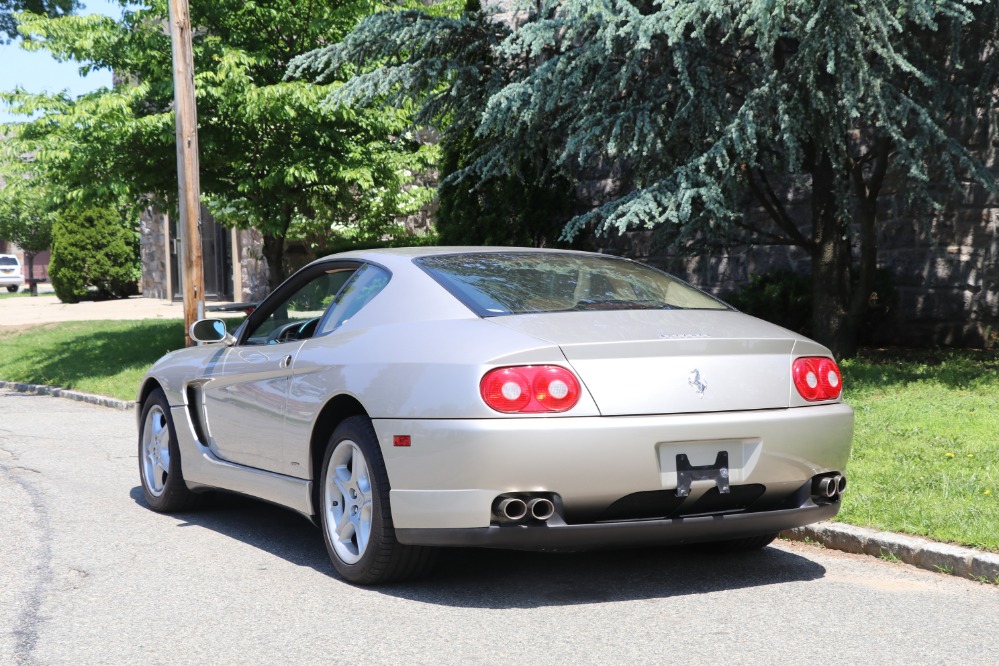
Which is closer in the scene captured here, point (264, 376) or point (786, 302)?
point (264, 376)

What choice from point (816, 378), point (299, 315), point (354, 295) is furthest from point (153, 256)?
point (816, 378)

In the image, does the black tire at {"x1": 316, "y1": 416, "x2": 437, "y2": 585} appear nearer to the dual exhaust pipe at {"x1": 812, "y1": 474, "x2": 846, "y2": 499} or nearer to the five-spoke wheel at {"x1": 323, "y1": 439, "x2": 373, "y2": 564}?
the five-spoke wheel at {"x1": 323, "y1": 439, "x2": 373, "y2": 564}

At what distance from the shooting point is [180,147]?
→ 1412 centimetres

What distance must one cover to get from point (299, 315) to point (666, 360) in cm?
248

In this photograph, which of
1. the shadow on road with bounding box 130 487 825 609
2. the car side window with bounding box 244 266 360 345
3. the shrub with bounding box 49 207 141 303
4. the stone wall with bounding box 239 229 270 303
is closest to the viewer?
the shadow on road with bounding box 130 487 825 609

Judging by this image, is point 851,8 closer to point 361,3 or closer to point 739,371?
point 739,371

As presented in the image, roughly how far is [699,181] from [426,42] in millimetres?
3953

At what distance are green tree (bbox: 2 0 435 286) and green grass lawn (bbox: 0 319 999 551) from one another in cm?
281

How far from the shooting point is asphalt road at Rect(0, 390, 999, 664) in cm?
440

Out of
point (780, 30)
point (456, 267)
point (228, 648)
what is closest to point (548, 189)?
point (780, 30)

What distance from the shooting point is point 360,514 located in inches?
209

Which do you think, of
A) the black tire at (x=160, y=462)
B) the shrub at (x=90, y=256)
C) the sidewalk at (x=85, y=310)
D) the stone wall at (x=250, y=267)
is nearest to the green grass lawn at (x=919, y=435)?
the black tire at (x=160, y=462)

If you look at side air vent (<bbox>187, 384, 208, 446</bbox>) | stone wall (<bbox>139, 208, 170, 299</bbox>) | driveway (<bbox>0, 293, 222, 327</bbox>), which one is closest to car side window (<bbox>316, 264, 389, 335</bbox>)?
side air vent (<bbox>187, 384, 208, 446</bbox>)

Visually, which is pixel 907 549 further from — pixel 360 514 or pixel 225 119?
pixel 225 119
